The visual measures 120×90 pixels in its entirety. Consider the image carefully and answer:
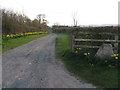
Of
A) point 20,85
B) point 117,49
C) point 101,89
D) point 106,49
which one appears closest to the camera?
point 101,89

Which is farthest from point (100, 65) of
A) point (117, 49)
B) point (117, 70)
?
point (117, 49)

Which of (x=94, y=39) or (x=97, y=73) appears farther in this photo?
(x=94, y=39)

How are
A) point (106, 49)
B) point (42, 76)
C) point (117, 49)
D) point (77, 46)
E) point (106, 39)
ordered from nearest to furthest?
1. point (42, 76)
2. point (106, 49)
3. point (117, 49)
4. point (106, 39)
5. point (77, 46)

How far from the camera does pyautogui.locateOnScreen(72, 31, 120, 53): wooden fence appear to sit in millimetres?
6940

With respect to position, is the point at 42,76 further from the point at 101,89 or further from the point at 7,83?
the point at 101,89

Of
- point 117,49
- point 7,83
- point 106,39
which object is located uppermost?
point 106,39

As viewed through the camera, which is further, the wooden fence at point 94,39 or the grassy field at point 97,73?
the wooden fence at point 94,39

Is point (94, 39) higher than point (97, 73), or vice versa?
point (94, 39)

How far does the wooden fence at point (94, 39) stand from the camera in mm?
6940

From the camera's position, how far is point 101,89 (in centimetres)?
380

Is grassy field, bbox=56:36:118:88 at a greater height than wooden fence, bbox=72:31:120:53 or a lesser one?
lesser

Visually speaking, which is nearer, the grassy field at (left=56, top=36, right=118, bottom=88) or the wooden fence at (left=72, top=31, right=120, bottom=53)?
the grassy field at (left=56, top=36, right=118, bottom=88)

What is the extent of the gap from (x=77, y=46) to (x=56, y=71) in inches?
116

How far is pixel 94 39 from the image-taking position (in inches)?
291
